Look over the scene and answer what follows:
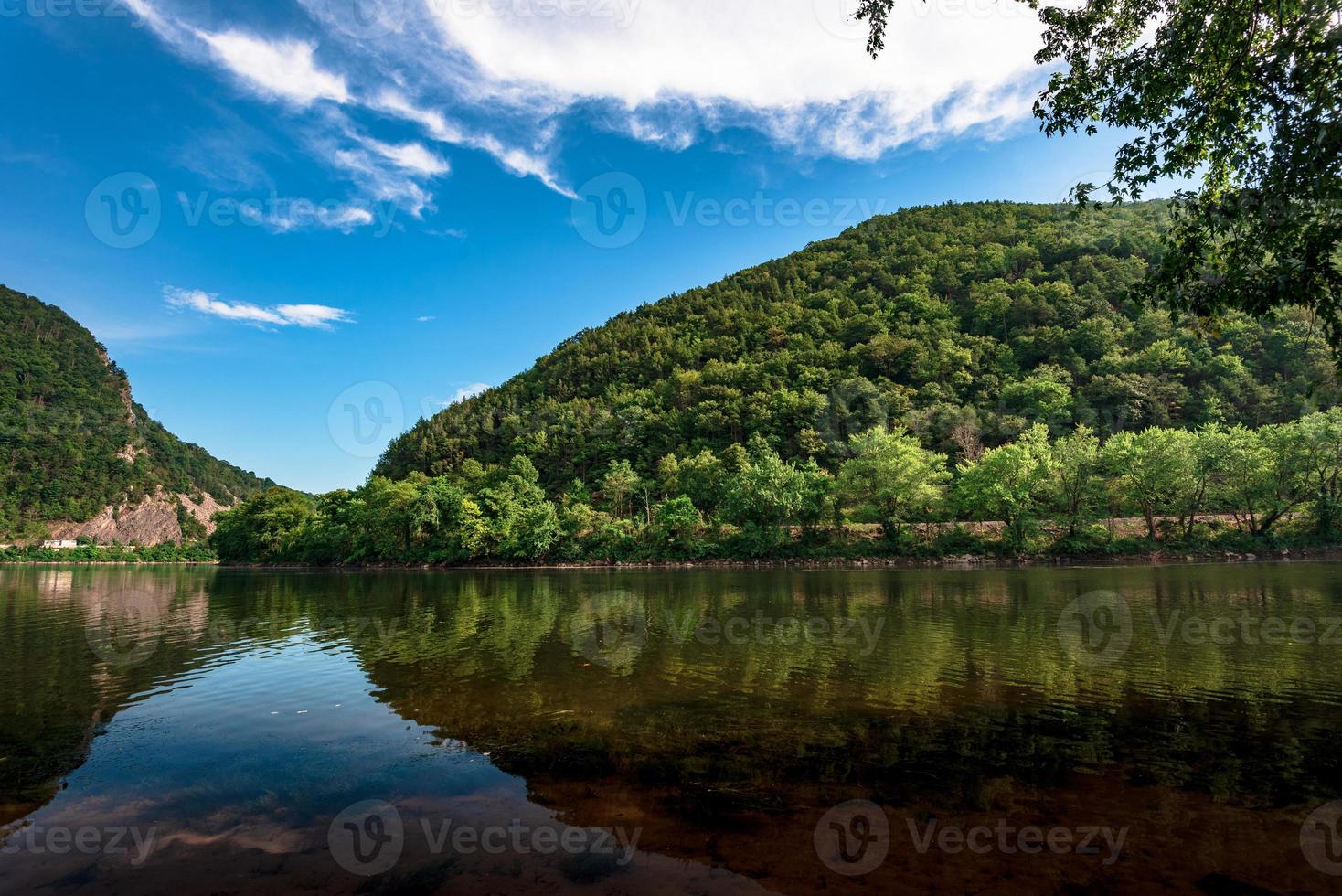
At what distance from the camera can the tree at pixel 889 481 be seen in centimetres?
6762

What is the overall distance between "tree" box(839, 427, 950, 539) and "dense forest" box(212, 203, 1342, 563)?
30cm

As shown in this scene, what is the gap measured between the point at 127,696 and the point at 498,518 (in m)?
69.1

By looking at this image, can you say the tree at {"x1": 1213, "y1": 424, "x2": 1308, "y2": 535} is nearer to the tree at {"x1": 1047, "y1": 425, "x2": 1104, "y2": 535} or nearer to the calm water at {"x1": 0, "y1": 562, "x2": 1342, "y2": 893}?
the tree at {"x1": 1047, "y1": 425, "x2": 1104, "y2": 535}

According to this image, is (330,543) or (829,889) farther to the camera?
(330,543)

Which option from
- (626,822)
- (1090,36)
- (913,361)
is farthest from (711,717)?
(913,361)

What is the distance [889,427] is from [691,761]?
101939 mm

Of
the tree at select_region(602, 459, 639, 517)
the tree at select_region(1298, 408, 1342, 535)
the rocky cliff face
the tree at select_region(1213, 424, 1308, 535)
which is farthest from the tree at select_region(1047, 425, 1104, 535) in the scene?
the rocky cliff face

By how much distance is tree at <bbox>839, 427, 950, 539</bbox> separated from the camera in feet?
222

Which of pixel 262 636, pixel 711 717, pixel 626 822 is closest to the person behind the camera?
pixel 626 822

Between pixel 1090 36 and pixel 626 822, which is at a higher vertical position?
pixel 1090 36

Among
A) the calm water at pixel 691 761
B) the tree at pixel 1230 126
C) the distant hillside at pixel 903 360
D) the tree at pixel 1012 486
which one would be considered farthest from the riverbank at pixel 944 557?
the tree at pixel 1230 126

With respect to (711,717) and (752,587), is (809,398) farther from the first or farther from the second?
(711,717)

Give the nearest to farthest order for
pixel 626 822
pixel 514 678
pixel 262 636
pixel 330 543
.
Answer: pixel 626 822, pixel 514 678, pixel 262 636, pixel 330 543

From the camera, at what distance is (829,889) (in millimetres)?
6129
